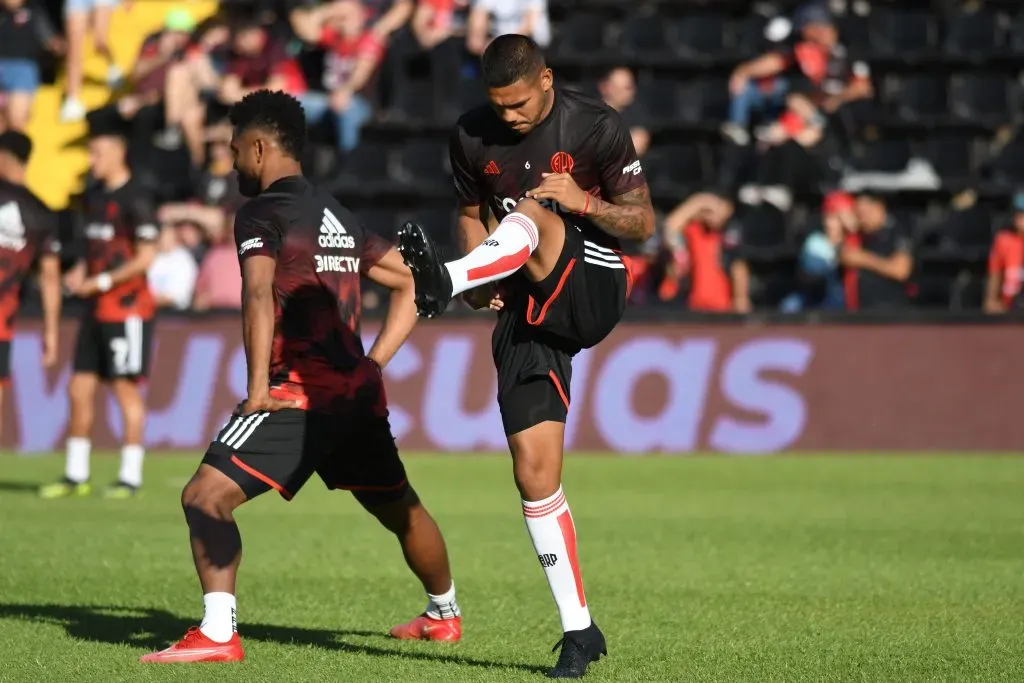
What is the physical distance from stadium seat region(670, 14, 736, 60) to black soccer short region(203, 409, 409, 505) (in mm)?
13837

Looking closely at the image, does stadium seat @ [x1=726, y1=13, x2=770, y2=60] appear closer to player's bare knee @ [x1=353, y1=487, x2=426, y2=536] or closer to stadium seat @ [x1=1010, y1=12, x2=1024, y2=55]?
stadium seat @ [x1=1010, y1=12, x2=1024, y2=55]

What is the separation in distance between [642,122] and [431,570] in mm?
12194

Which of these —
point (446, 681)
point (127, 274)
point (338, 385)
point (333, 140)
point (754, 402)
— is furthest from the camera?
point (333, 140)

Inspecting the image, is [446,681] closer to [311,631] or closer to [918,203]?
[311,631]

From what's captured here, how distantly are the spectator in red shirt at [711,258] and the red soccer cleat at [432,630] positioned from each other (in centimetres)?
1014

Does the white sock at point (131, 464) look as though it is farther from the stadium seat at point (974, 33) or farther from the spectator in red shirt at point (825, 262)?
the stadium seat at point (974, 33)

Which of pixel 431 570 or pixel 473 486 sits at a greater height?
pixel 431 570

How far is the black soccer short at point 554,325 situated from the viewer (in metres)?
6.04

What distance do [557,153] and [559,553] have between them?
56.7 inches

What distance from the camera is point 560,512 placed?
609 centimetres

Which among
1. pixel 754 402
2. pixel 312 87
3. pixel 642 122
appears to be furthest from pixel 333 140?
pixel 754 402

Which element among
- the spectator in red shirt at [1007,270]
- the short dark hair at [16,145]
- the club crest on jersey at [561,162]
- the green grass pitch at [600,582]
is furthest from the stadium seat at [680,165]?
the club crest on jersey at [561,162]

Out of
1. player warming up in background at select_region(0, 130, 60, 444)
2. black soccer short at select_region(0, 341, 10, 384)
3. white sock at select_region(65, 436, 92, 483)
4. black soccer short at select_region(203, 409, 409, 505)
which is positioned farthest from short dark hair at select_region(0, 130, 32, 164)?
black soccer short at select_region(203, 409, 409, 505)

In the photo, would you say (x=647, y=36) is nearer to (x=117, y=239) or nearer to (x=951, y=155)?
(x=951, y=155)
